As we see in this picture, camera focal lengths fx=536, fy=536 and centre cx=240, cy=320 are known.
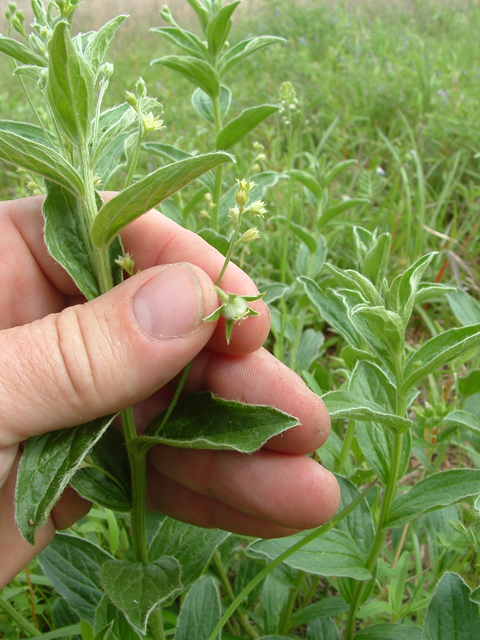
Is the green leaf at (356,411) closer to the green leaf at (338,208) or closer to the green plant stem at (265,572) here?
the green plant stem at (265,572)

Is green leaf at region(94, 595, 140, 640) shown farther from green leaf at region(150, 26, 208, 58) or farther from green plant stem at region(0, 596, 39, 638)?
green leaf at region(150, 26, 208, 58)

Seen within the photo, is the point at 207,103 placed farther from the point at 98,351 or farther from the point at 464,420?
the point at 464,420

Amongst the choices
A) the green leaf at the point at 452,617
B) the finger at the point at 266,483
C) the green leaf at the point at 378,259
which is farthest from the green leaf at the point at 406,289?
the green leaf at the point at 452,617

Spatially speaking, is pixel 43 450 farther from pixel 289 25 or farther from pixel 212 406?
pixel 289 25

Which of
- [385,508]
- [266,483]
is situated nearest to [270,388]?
[266,483]

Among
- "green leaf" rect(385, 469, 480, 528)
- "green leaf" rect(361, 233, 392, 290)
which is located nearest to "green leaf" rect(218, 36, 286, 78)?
"green leaf" rect(361, 233, 392, 290)

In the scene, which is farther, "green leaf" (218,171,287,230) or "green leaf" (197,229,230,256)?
"green leaf" (218,171,287,230)
